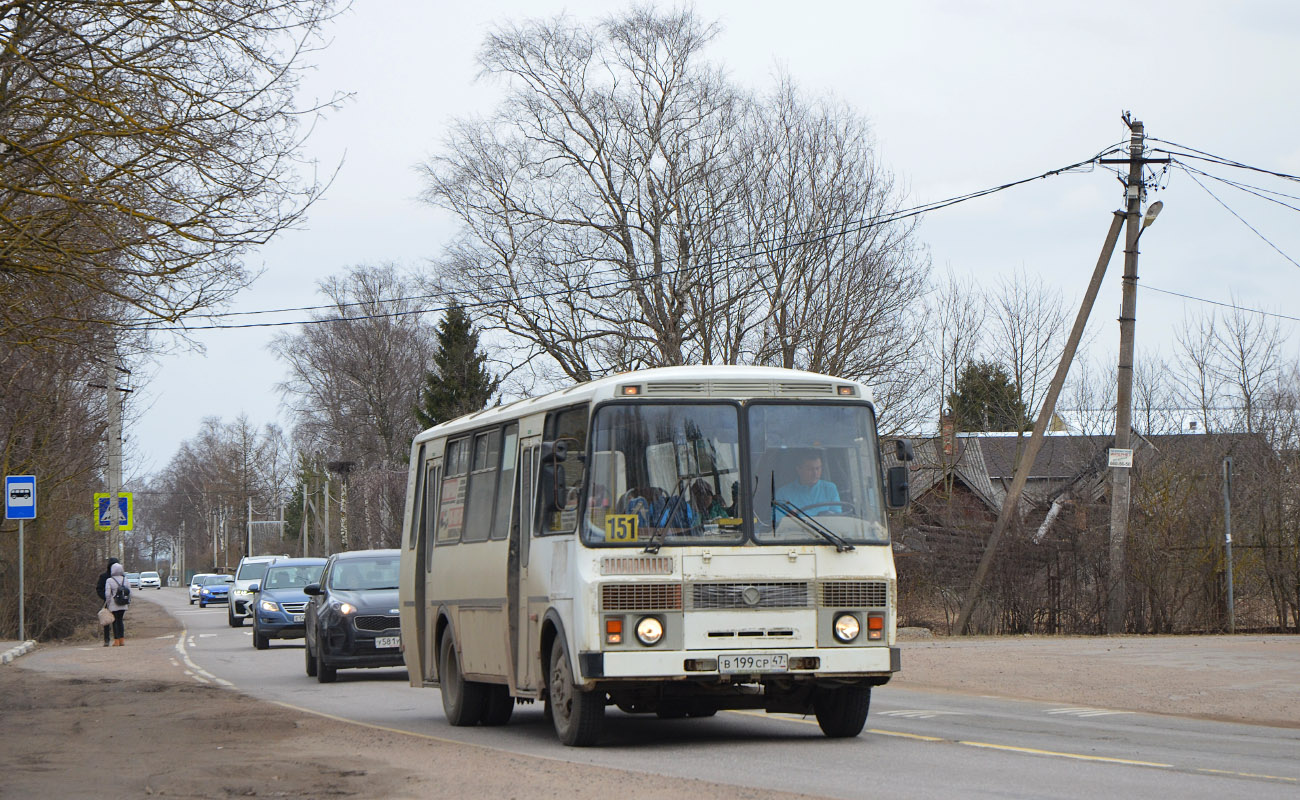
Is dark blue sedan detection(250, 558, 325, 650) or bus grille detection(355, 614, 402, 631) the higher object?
bus grille detection(355, 614, 402, 631)

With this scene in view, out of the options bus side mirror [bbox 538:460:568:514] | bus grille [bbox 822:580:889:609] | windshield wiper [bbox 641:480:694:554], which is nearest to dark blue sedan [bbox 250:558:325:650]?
bus side mirror [bbox 538:460:568:514]

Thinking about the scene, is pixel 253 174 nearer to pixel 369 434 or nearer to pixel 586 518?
pixel 586 518

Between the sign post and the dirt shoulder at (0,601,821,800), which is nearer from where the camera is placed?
the dirt shoulder at (0,601,821,800)

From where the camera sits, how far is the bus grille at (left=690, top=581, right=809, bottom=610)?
11320 mm

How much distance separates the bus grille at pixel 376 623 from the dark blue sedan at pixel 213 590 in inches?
2087

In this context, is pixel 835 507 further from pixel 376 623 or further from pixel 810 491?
pixel 376 623

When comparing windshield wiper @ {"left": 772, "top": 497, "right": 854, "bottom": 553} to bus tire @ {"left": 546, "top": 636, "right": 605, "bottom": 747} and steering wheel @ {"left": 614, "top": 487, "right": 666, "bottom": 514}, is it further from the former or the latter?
bus tire @ {"left": 546, "top": 636, "right": 605, "bottom": 747}

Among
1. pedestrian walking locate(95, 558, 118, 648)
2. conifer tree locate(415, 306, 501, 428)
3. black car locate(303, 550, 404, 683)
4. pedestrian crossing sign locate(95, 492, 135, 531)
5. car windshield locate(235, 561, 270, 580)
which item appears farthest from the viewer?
conifer tree locate(415, 306, 501, 428)

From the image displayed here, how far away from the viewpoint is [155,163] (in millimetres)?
13031

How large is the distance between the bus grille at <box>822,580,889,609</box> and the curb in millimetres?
19643

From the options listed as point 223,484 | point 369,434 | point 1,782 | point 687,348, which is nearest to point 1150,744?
point 1,782

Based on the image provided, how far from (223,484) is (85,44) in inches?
4500

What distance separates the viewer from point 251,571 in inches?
1780

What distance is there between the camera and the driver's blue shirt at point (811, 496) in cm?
1168
